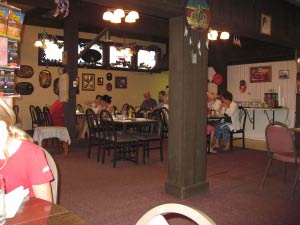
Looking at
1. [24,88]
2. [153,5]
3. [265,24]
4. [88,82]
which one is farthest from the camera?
[88,82]

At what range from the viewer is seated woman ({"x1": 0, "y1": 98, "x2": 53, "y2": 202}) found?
56.3 inches

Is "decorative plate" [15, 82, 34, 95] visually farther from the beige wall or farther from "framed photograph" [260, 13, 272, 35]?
"framed photograph" [260, 13, 272, 35]

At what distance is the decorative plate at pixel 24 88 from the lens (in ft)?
30.6

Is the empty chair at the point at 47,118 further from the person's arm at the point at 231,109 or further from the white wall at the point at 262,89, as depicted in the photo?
the white wall at the point at 262,89

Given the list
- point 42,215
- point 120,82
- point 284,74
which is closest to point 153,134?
point 42,215

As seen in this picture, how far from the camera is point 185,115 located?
383cm

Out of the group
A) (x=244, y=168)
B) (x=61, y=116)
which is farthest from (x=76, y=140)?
(x=244, y=168)

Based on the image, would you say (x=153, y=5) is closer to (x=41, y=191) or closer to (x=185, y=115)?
(x=185, y=115)

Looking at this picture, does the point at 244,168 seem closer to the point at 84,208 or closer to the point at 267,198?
the point at 267,198

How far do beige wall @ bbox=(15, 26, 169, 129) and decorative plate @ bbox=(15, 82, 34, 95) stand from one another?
93mm

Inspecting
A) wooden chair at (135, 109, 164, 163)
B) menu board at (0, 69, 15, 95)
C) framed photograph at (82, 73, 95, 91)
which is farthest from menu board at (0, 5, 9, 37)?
framed photograph at (82, 73, 95, 91)

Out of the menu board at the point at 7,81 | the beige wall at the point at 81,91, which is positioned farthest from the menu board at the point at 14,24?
the beige wall at the point at 81,91

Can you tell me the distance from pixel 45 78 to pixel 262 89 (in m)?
6.67

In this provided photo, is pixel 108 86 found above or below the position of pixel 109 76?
below
